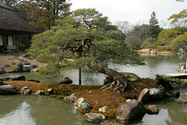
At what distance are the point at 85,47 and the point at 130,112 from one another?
3.13 meters

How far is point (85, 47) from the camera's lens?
242 inches

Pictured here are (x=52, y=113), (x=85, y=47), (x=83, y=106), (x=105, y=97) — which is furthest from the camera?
(x=85, y=47)

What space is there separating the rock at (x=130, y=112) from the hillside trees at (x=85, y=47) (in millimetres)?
1399

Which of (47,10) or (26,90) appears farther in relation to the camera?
(47,10)

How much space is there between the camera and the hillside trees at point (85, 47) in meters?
5.44

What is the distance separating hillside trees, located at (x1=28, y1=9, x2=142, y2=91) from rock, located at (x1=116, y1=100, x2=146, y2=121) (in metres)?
1.40

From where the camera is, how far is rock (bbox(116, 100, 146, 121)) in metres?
3.81

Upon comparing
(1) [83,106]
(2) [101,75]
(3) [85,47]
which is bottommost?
(1) [83,106]

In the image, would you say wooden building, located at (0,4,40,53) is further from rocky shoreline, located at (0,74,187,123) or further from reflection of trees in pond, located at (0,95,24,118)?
reflection of trees in pond, located at (0,95,24,118)

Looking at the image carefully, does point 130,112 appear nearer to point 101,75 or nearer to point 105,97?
point 105,97

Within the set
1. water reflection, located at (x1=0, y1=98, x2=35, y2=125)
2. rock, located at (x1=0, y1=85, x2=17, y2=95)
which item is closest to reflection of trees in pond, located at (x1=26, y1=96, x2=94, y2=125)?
water reflection, located at (x1=0, y1=98, x2=35, y2=125)

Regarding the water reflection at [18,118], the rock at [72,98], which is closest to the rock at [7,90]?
the water reflection at [18,118]

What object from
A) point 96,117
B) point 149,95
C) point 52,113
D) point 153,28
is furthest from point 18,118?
point 153,28

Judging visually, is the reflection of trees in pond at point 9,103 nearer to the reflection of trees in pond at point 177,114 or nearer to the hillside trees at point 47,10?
the reflection of trees in pond at point 177,114
